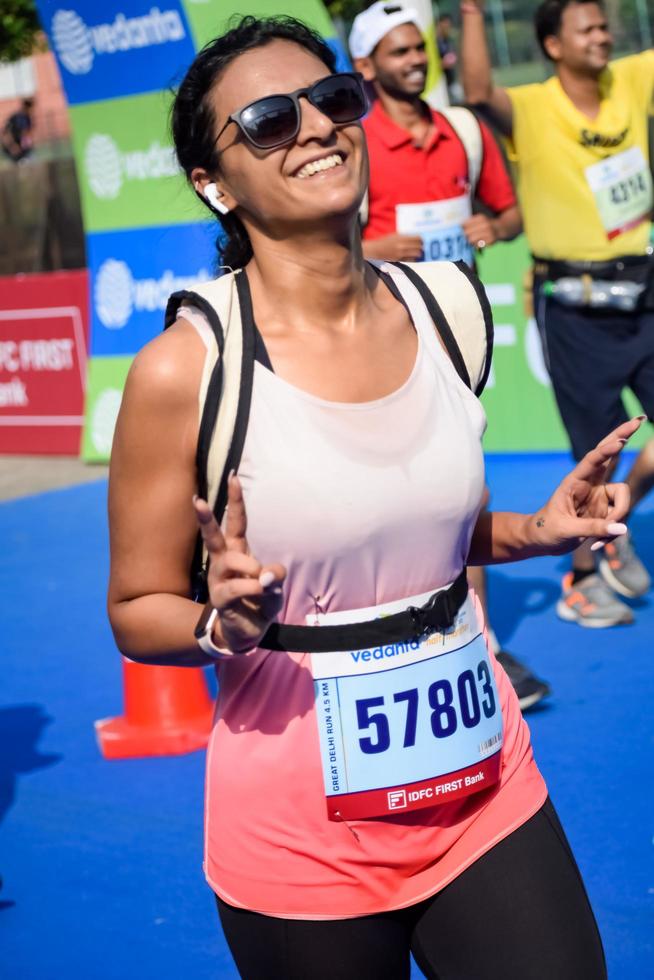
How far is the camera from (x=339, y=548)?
1.98 metres

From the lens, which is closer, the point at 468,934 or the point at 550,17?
the point at 468,934

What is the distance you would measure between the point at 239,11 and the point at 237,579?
6.46 m

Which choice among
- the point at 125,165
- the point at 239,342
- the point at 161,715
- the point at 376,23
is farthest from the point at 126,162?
the point at 239,342

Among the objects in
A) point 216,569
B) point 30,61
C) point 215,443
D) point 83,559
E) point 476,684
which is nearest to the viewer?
point 216,569

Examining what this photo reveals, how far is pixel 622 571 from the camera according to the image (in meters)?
5.75

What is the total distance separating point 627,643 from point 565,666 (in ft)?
1.00

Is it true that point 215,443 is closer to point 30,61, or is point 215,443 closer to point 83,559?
point 83,559

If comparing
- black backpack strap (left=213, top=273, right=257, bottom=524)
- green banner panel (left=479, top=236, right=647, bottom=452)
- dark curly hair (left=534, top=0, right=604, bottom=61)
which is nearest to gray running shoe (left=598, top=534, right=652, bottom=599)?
dark curly hair (left=534, top=0, right=604, bottom=61)

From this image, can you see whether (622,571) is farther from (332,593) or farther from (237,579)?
(237,579)

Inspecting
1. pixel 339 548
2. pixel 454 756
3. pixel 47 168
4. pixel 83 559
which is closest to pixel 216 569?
pixel 339 548

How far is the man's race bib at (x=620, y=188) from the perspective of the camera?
556 centimetres

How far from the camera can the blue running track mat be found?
3.66 m

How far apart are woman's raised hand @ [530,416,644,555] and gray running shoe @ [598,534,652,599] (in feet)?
11.8

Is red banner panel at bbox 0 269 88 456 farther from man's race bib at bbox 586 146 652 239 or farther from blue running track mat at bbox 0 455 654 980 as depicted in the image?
man's race bib at bbox 586 146 652 239
